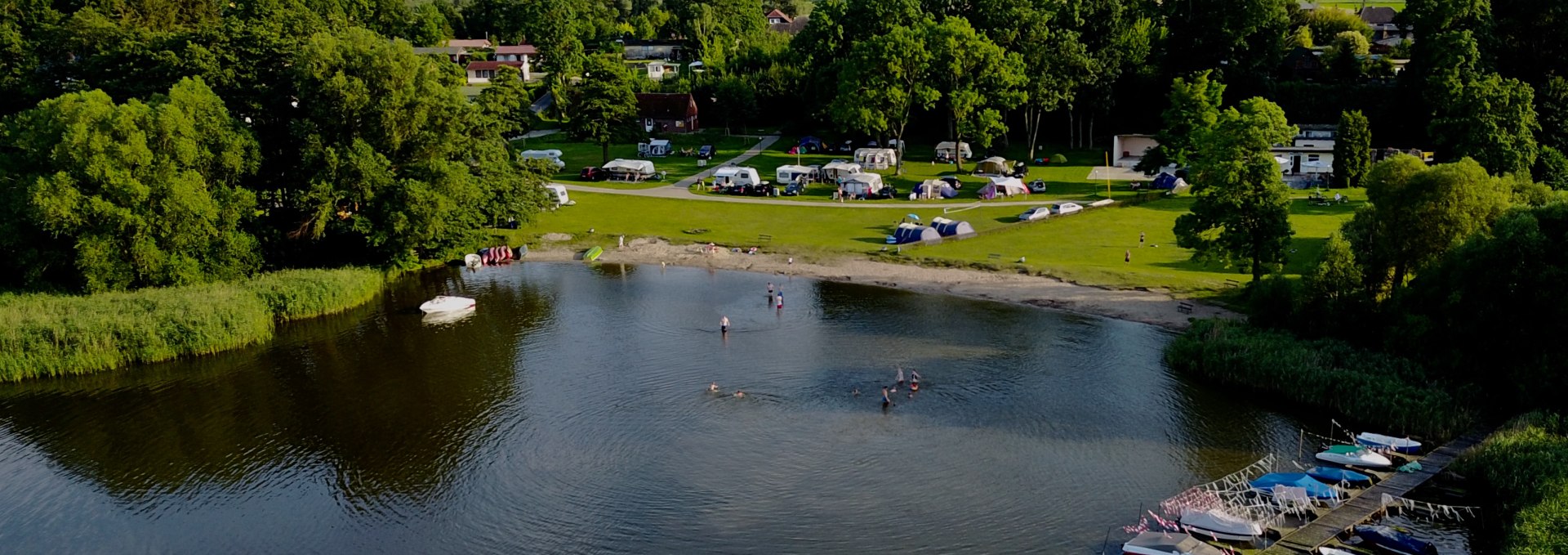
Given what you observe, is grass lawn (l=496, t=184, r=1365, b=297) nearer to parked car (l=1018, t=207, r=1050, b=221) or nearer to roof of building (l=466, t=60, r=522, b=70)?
parked car (l=1018, t=207, r=1050, b=221)

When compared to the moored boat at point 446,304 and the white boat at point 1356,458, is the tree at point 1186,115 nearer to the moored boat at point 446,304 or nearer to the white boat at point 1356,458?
the white boat at point 1356,458

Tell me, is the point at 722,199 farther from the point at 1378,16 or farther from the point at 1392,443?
the point at 1378,16

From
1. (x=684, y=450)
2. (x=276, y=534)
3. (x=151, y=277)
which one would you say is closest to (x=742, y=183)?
(x=151, y=277)

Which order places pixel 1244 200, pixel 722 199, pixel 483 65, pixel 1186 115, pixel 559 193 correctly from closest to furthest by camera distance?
pixel 1244 200
pixel 559 193
pixel 1186 115
pixel 722 199
pixel 483 65

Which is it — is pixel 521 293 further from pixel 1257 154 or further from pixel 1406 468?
pixel 1406 468

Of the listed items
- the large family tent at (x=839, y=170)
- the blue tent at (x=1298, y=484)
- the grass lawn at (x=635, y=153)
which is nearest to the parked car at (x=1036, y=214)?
the large family tent at (x=839, y=170)

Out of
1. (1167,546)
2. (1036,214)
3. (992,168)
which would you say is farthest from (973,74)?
(1167,546)
